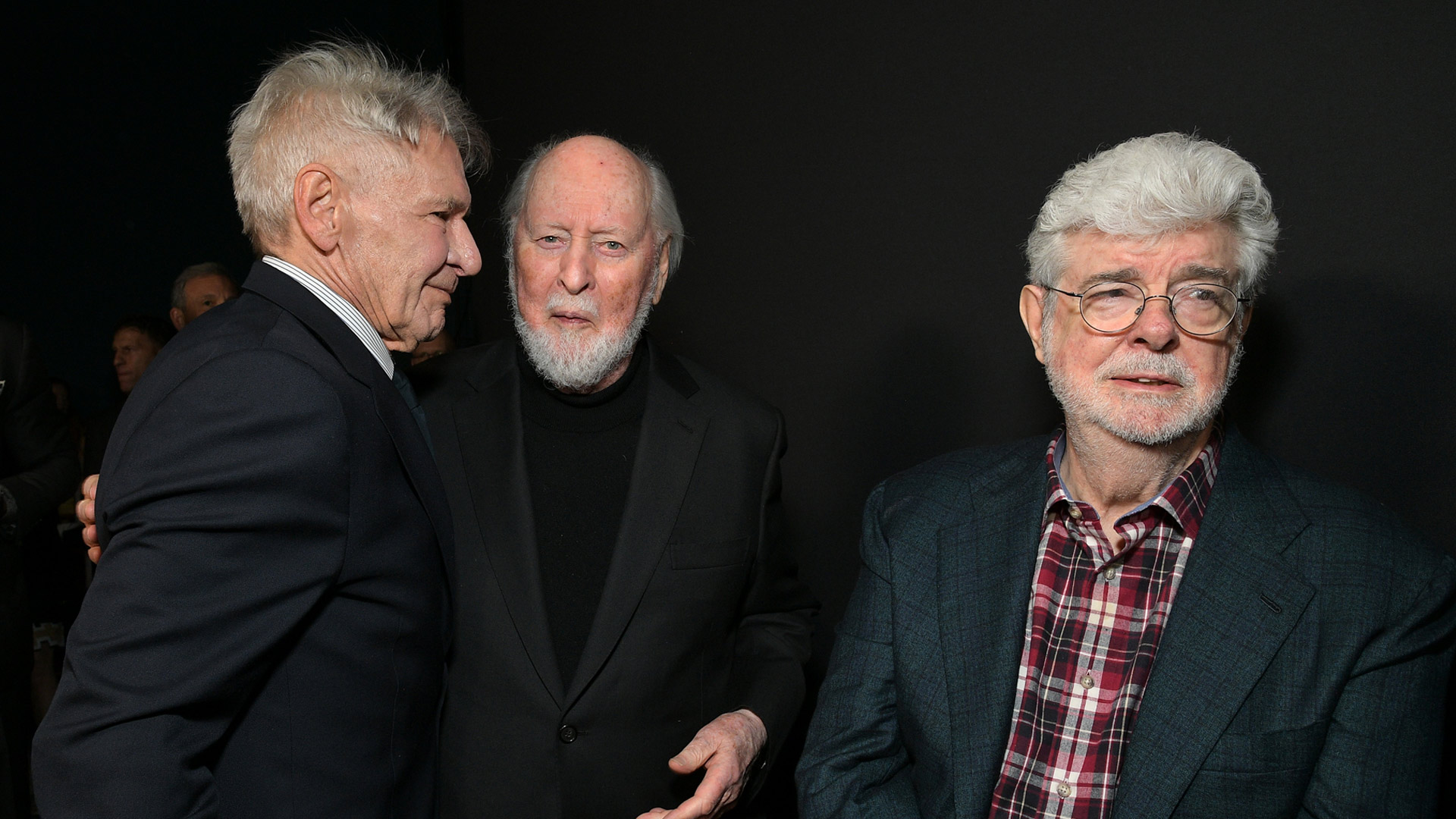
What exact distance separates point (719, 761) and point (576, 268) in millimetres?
992

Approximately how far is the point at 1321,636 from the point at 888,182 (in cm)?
150

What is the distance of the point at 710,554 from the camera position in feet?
6.25

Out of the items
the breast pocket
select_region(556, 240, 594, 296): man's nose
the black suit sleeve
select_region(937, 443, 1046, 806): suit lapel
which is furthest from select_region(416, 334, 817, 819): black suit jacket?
the black suit sleeve

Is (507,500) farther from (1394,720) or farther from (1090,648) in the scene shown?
(1394,720)

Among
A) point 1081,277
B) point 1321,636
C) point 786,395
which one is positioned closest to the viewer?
point 1321,636

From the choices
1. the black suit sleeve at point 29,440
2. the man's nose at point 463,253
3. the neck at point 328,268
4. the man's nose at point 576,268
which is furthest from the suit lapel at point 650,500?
the black suit sleeve at point 29,440

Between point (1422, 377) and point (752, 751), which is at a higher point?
point (1422, 377)

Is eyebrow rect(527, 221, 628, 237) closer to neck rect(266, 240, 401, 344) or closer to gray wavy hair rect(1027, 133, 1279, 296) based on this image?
neck rect(266, 240, 401, 344)

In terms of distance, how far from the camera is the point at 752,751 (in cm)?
181

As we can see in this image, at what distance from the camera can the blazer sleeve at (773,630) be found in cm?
191

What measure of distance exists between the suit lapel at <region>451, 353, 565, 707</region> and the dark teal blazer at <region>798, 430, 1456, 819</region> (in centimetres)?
53

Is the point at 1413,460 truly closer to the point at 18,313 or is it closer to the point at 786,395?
the point at 786,395

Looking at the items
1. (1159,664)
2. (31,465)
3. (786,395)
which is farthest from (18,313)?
(1159,664)

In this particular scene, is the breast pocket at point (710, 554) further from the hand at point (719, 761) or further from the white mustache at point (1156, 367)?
the white mustache at point (1156, 367)
